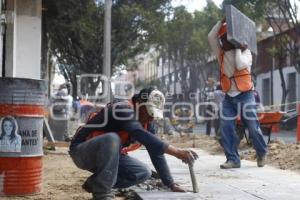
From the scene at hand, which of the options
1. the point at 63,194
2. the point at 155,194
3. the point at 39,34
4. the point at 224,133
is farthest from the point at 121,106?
the point at 39,34

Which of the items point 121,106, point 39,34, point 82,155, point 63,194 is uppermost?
point 39,34

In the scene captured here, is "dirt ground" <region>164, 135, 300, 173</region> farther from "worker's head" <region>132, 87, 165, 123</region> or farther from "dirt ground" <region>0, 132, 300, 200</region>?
"worker's head" <region>132, 87, 165, 123</region>

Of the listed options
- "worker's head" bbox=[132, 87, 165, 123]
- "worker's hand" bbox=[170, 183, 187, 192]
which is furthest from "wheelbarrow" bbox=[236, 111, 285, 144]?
"worker's head" bbox=[132, 87, 165, 123]

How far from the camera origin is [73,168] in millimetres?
9031

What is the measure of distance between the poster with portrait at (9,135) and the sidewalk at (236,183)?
1.38 meters

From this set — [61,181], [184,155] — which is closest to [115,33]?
[61,181]

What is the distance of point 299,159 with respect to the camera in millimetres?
8484

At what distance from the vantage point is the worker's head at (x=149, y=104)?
5062 millimetres

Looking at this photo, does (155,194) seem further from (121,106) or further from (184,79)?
(184,79)

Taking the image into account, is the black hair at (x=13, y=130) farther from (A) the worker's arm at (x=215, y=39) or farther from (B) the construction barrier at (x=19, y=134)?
(A) the worker's arm at (x=215, y=39)

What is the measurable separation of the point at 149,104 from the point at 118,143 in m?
0.45

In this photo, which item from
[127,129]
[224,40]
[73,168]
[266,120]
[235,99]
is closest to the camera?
[127,129]

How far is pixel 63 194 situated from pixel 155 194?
124 cm

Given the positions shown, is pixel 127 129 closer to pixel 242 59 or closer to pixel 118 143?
pixel 118 143
